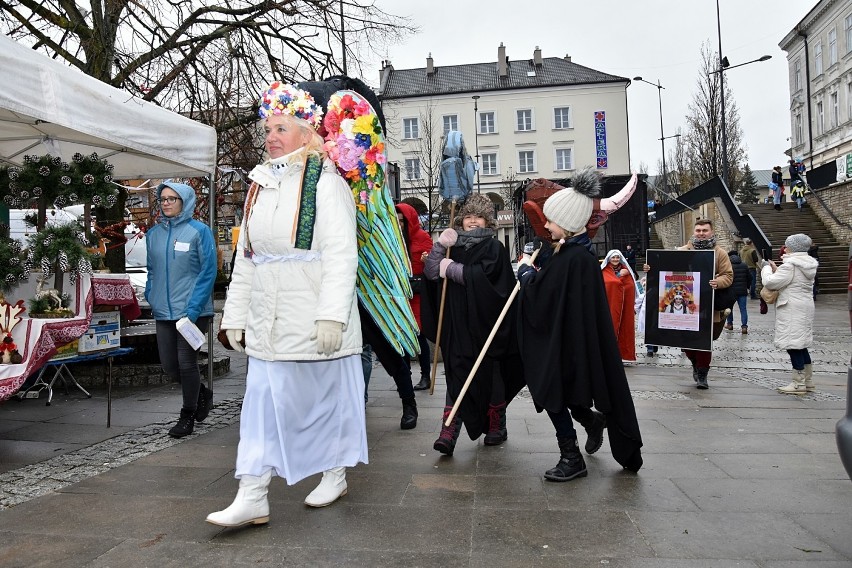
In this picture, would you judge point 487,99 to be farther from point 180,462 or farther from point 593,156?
point 180,462

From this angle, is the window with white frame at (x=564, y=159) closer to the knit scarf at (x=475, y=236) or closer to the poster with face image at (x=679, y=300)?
the poster with face image at (x=679, y=300)

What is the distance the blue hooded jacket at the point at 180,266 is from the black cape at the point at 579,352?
8.73 feet

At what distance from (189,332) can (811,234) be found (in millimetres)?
26445

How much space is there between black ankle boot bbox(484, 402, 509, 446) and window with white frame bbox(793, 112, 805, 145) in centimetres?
5216

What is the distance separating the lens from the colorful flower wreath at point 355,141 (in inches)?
171

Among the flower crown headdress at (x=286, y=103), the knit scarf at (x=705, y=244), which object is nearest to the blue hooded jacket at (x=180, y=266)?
the flower crown headdress at (x=286, y=103)

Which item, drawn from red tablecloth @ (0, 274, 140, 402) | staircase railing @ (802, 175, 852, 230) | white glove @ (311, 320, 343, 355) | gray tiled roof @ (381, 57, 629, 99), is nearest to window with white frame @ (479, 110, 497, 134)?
gray tiled roof @ (381, 57, 629, 99)

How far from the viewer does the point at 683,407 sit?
6766 mm

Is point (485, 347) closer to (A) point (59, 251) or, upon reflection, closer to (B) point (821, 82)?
(A) point (59, 251)

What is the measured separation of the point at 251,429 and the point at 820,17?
52.0 meters

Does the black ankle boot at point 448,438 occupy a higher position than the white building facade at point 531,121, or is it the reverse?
the white building facade at point 531,121

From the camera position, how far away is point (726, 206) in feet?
89.2

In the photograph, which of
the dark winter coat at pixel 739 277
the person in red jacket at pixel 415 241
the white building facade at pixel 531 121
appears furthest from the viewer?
the white building facade at pixel 531 121

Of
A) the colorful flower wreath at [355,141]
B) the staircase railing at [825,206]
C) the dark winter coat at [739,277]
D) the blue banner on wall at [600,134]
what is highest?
the blue banner on wall at [600,134]
